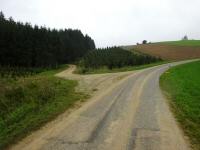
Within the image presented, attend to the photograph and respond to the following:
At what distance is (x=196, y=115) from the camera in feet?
39.0

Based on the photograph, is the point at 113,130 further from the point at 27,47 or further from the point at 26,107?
the point at 27,47

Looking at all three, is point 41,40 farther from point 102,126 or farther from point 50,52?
point 102,126

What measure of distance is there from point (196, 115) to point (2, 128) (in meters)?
8.97

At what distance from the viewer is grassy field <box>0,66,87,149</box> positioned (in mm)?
9101

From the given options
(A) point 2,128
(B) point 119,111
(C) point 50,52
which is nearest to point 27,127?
(A) point 2,128

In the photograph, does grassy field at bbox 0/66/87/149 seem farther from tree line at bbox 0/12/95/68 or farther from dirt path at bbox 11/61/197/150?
tree line at bbox 0/12/95/68

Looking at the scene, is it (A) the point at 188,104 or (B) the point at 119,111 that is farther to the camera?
(A) the point at 188,104

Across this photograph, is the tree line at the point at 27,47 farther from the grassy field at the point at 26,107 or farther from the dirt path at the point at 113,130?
the dirt path at the point at 113,130

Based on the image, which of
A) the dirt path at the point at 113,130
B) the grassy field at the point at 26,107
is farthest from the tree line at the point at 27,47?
the dirt path at the point at 113,130

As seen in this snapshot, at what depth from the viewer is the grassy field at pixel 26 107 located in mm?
9101

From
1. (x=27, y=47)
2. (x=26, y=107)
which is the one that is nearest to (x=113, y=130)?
(x=26, y=107)

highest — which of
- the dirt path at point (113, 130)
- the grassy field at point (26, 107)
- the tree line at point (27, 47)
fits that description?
the tree line at point (27, 47)

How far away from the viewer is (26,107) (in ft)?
40.7

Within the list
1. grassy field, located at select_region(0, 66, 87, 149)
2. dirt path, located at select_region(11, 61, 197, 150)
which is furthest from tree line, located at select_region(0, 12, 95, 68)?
dirt path, located at select_region(11, 61, 197, 150)
